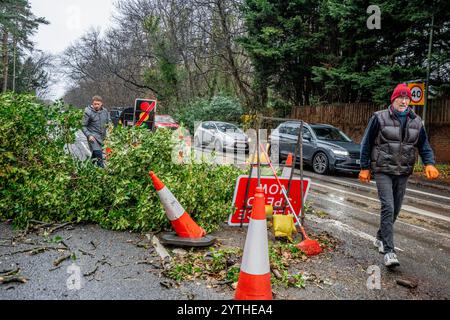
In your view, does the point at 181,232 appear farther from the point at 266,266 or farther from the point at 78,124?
the point at 78,124

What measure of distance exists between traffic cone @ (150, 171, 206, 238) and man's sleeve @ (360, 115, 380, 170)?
2.22 m

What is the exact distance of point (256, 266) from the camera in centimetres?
318

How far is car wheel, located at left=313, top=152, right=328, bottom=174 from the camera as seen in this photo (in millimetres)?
12930

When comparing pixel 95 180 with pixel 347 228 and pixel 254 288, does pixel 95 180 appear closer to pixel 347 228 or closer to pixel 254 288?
pixel 254 288

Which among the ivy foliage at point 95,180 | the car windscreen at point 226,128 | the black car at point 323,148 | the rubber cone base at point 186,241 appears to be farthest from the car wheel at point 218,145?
the rubber cone base at point 186,241

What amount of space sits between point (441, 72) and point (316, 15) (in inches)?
356

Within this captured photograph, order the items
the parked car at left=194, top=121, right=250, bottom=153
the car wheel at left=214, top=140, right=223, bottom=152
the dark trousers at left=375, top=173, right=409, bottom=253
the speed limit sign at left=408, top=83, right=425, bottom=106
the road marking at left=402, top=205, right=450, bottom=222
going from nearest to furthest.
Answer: the dark trousers at left=375, top=173, right=409, bottom=253
the road marking at left=402, top=205, right=450, bottom=222
the speed limit sign at left=408, top=83, right=425, bottom=106
the parked car at left=194, top=121, right=250, bottom=153
the car wheel at left=214, top=140, right=223, bottom=152

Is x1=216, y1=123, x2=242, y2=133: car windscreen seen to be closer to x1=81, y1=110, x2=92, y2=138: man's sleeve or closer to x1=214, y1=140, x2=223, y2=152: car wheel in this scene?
x1=214, y1=140, x2=223, y2=152: car wheel

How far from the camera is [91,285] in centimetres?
344

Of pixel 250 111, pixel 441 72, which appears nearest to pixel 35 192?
pixel 441 72

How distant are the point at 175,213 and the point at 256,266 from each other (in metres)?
1.64

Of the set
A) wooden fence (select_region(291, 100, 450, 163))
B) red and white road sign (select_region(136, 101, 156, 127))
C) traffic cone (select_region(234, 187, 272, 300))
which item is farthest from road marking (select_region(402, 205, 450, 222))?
wooden fence (select_region(291, 100, 450, 163))

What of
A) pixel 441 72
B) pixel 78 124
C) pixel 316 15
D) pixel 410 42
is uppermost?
pixel 316 15

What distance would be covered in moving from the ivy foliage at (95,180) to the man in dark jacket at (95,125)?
2.07 m
